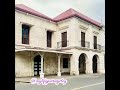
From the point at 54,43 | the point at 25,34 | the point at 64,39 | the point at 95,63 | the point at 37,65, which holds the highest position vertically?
the point at 25,34

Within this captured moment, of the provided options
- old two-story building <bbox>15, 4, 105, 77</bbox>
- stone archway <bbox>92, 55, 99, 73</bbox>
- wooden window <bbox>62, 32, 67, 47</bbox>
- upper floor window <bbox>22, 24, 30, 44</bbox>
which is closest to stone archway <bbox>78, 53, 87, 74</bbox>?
old two-story building <bbox>15, 4, 105, 77</bbox>

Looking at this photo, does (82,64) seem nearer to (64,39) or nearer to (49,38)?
(64,39)

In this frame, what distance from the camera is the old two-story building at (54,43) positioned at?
8828mm

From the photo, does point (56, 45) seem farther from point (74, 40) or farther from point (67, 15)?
point (67, 15)

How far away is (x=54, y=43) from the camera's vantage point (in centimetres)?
1090

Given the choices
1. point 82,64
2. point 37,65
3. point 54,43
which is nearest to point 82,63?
point 82,64

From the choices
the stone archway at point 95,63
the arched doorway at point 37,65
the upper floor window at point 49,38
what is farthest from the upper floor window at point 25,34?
the stone archway at point 95,63

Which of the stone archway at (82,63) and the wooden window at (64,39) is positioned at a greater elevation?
the wooden window at (64,39)

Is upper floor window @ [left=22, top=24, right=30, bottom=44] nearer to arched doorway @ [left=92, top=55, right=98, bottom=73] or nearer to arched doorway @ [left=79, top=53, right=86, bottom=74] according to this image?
arched doorway @ [left=79, top=53, right=86, bottom=74]

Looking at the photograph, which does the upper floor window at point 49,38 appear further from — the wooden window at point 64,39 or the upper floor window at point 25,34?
the upper floor window at point 25,34

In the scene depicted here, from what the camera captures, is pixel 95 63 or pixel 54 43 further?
pixel 95 63

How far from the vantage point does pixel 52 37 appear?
11.0m
